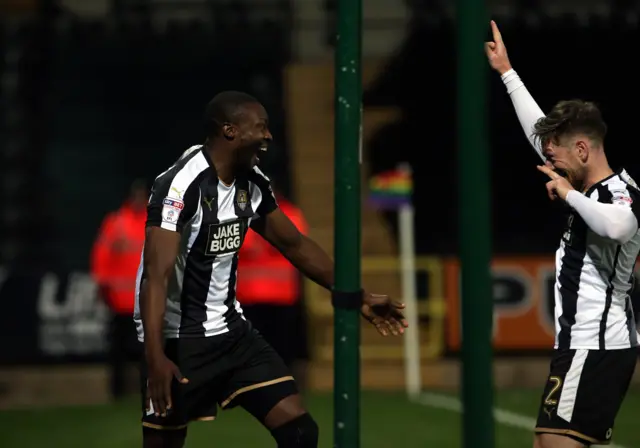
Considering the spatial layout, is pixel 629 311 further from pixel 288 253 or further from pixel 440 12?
pixel 440 12

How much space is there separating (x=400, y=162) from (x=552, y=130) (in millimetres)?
11617

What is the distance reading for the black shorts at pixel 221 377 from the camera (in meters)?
5.74

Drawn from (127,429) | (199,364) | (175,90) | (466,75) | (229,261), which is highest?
(175,90)

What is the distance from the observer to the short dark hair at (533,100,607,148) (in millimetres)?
5223

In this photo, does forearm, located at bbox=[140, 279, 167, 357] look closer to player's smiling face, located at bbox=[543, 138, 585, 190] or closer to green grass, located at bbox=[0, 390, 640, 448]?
player's smiling face, located at bbox=[543, 138, 585, 190]

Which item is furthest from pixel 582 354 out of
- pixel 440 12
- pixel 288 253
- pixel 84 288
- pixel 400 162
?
pixel 440 12

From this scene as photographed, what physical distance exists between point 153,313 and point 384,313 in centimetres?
94

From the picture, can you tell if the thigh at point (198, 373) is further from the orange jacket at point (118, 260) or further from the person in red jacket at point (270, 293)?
the orange jacket at point (118, 260)

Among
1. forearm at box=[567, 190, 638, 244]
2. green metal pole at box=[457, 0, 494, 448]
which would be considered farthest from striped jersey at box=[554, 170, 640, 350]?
green metal pole at box=[457, 0, 494, 448]

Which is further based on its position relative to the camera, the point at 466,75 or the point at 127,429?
the point at 127,429

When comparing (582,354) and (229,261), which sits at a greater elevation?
(229,261)

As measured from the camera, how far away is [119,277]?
13.0 meters

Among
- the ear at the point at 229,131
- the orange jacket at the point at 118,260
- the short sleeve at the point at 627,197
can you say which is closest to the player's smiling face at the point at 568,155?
the short sleeve at the point at 627,197

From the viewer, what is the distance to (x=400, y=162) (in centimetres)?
1686
